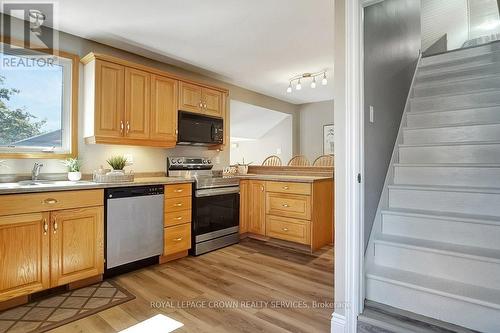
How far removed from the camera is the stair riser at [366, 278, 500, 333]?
5.04ft

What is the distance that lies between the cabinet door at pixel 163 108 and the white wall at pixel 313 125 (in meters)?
3.63

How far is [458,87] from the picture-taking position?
3.11 metres

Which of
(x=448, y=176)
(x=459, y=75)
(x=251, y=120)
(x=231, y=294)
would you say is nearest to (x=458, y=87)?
(x=459, y=75)

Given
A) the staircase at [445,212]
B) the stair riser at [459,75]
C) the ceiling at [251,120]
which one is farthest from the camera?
the ceiling at [251,120]

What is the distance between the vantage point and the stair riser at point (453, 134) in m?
2.44

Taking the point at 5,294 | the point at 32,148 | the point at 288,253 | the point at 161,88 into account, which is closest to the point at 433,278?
the point at 288,253

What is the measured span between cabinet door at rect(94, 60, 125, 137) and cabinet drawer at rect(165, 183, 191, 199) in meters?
0.77

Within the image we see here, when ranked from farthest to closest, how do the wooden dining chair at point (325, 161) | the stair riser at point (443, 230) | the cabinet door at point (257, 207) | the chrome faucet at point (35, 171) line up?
the wooden dining chair at point (325, 161) → the cabinet door at point (257, 207) → the chrome faucet at point (35, 171) → the stair riser at point (443, 230)

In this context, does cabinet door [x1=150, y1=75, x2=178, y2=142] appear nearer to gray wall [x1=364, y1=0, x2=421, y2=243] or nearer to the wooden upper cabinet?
the wooden upper cabinet

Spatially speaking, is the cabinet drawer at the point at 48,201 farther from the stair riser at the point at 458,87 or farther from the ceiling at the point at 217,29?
the stair riser at the point at 458,87

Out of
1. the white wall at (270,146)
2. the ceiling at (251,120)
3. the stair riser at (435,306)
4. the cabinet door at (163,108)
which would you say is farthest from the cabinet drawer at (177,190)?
the white wall at (270,146)

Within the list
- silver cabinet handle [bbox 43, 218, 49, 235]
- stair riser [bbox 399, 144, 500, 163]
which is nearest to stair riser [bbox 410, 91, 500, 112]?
stair riser [bbox 399, 144, 500, 163]

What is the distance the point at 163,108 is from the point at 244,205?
1663mm

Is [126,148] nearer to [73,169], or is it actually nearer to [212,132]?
[73,169]
